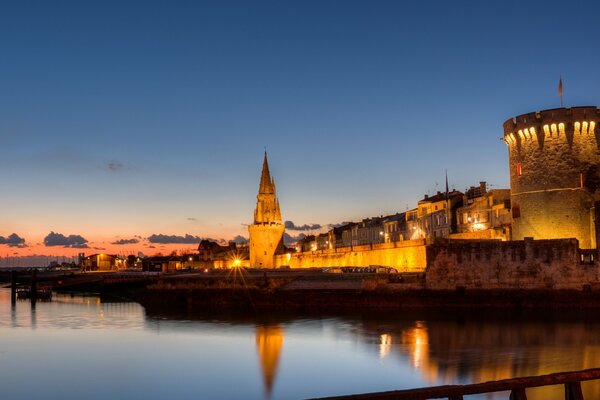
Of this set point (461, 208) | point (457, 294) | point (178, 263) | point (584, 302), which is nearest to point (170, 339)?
point (457, 294)

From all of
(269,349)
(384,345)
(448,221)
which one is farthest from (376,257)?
(269,349)

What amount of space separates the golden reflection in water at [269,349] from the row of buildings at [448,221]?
44.7 feet

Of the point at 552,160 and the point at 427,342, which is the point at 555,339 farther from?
the point at 552,160

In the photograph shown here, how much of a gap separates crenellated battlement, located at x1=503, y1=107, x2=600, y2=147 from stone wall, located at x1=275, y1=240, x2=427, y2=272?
28.1 feet

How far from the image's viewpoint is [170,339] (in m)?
22.2

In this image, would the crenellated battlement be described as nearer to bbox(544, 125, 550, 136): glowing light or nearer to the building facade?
bbox(544, 125, 550, 136): glowing light

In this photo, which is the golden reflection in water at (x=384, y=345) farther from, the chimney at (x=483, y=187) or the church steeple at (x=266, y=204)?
the church steeple at (x=266, y=204)

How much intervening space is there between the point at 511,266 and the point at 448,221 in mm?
24394

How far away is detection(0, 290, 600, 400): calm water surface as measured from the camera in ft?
46.8

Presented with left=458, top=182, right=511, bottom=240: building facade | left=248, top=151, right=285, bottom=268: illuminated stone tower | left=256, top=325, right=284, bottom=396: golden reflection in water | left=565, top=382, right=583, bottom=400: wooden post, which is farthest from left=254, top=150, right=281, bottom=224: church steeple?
left=565, top=382, right=583, bottom=400: wooden post

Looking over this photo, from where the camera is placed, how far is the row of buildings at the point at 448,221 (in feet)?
138

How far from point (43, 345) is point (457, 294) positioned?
16.9m

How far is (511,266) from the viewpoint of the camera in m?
26.8

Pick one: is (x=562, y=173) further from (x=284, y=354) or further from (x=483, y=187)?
(x=483, y=187)
